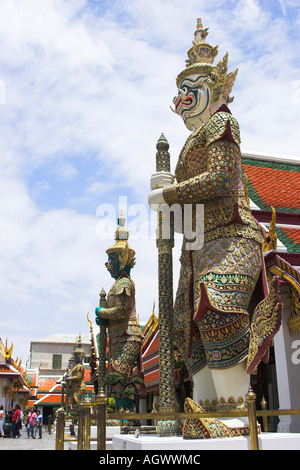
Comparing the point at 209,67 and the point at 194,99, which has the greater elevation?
the point at 209,67

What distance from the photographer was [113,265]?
33.3 feet

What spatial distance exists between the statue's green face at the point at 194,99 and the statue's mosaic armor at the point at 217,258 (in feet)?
1.04

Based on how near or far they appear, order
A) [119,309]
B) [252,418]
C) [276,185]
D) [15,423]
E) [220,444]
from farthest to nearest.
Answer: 1. [15,423]
2. [119,309]
3. [276,185]
4. [220,444]
5. [252,418]

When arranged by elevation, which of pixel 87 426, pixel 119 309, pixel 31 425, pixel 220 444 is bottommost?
pixel 31 425

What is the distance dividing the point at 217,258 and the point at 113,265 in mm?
5971

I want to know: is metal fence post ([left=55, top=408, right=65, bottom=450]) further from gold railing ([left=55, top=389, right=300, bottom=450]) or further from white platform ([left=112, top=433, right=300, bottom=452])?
white platform ([left=112, top=433, right=300, bottom=452])

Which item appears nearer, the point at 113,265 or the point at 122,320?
the point at 122,320

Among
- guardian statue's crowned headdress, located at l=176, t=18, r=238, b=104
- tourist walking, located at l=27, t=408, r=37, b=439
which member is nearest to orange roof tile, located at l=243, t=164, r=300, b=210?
guardian statue's crowned headdress, located at l=176, t=18, r=238, b=104

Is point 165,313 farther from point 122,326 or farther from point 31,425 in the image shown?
point 31,425

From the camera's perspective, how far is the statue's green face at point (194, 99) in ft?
16.6

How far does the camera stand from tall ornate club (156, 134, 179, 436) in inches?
174

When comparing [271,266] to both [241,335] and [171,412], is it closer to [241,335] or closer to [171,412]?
[241,335]

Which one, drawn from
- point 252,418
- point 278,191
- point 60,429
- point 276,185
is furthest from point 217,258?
point 276,185
